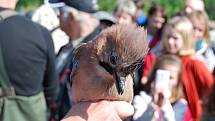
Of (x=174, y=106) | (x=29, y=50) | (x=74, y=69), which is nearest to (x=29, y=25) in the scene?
(x=29, y=50)

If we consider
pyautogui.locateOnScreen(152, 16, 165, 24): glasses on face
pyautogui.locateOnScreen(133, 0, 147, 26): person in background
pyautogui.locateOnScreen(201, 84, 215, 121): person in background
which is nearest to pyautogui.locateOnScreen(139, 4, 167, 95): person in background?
pyautogui.locateOnScreen(152, 16, 165, 24): glasses on face

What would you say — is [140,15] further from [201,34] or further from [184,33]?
[184,33]

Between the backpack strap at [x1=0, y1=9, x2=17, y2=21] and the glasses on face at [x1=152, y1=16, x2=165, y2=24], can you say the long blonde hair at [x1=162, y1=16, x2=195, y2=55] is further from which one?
the backpack strap at [x1=0, y1=9, x2=17, y2=21]

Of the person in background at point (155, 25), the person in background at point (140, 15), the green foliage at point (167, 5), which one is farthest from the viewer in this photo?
the green foliage at point (167, 5)

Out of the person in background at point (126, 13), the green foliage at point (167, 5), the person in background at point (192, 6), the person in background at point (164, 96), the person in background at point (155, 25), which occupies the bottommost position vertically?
the green foliage at point (167, 5)

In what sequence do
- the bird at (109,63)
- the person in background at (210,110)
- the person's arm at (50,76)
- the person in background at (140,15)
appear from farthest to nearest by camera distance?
the person in background at (140,15), the person's arm at (50,76), the person in background at (210,110), the bird at (109,63)

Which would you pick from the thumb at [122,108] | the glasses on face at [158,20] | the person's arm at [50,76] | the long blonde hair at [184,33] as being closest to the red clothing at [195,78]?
the long blonde hair at [184,33]

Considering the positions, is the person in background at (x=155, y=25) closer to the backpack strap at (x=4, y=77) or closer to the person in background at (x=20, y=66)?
the person in background at (x=20, y=66)

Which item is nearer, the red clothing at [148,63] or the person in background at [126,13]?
the red clothing at [148,63]
